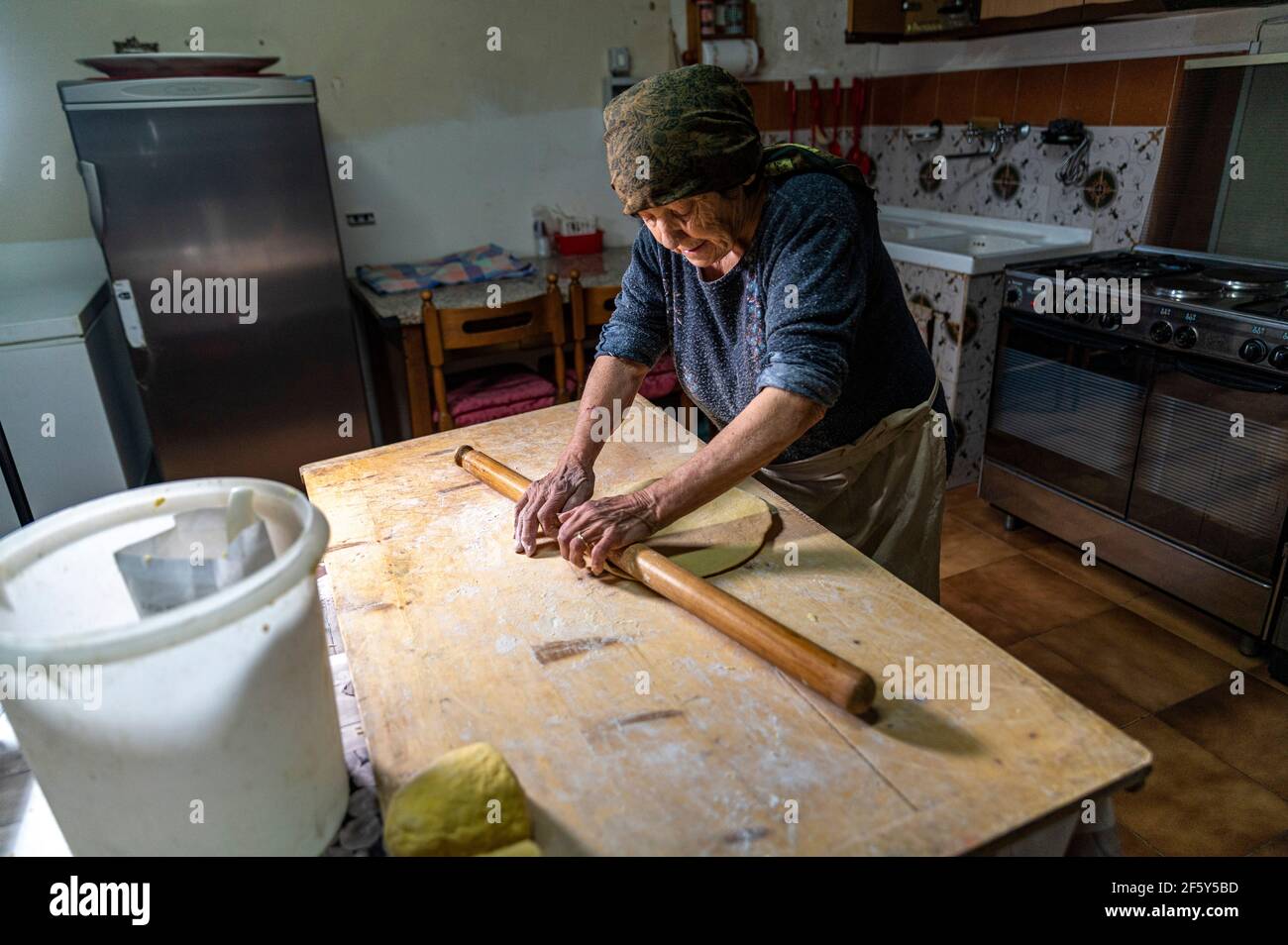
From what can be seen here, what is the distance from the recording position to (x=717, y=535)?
1.21 meters

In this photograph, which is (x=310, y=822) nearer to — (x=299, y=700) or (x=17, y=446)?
(x=299, y=700)

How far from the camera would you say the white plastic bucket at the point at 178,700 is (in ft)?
2.01

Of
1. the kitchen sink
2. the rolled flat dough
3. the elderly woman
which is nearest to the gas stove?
the kitchen sink

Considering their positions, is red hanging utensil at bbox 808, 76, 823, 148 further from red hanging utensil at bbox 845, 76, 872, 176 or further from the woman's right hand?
the woman's right hand

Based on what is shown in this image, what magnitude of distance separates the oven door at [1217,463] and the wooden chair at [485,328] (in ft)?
6.01

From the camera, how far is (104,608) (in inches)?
31.0

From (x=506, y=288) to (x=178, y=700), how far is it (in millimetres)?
2553

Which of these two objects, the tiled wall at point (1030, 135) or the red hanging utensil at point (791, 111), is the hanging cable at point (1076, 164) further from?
the red hanging utensil at point (791, 111)

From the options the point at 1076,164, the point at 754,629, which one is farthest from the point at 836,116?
the point at 754,629

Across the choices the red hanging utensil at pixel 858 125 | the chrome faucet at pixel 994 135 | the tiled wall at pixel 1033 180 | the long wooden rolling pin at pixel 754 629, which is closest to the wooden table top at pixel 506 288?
the red hanging utensil at pixel 858 125

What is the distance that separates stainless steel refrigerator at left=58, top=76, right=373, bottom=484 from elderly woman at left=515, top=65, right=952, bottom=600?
164 cm

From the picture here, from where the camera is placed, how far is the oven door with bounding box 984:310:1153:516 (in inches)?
94.7
